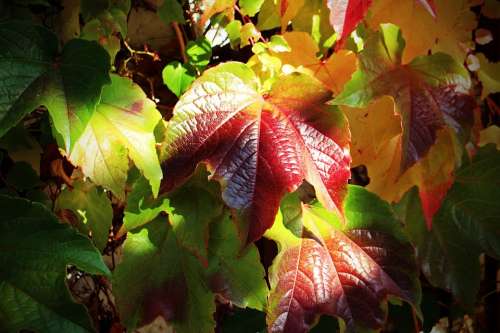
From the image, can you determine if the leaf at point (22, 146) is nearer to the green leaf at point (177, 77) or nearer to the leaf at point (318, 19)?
the green leaf at point (177, 77)

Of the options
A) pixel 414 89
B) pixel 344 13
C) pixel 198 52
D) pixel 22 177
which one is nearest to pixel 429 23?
pixel 414 89

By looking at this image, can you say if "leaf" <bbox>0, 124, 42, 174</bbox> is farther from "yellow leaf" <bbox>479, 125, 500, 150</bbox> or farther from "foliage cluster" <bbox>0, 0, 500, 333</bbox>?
"yellow leaf" <bbox>479, 125, 500, 150</bbox>

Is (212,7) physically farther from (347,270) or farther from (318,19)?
(347,270)

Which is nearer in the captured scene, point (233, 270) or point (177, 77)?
point (233, 270)

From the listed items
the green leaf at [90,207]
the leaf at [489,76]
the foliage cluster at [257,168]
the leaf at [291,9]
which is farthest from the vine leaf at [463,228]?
the green leaf at [90,207]

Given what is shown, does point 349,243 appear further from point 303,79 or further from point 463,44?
point 463,44

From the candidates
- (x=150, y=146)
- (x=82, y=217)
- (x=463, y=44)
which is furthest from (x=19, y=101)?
(x=463, y=44)
